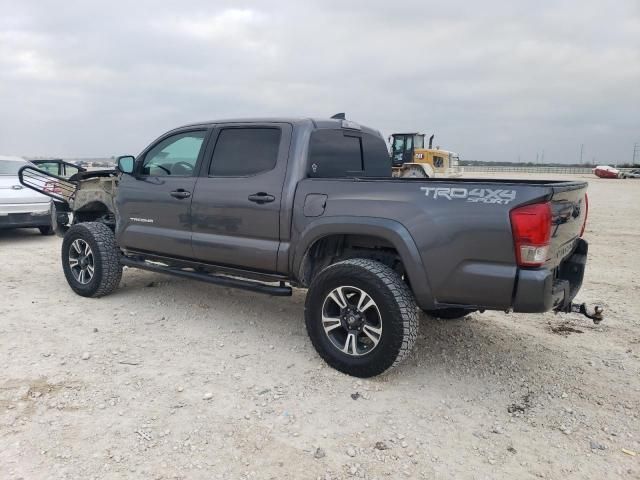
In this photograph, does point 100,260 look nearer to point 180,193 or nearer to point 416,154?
point 180,193

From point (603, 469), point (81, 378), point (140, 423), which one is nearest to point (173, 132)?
point (81, 378)

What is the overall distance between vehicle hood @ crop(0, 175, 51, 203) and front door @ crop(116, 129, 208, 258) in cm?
468

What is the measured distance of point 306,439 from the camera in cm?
290

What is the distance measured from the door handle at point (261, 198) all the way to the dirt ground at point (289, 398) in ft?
4.04

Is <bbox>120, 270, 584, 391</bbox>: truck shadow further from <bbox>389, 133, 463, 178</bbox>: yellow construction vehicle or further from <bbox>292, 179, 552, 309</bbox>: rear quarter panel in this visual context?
<bbox>389, 133, 463, 178</bbox>: yellow construction vehicle

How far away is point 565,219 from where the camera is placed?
10.9 feet

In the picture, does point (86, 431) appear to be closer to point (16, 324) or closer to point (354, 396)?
point (354, 396)

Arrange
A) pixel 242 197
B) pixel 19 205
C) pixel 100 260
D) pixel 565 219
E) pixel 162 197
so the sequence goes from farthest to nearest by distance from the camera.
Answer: pixel 19 205, pixel 100 260, pixel 162 197, pixel 242 197, pixel 565 219

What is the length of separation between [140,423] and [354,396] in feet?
4.49

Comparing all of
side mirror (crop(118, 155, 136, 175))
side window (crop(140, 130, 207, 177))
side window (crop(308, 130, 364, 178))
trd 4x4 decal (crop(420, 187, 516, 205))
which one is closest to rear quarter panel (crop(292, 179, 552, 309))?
trd 4x4 decal (crop(420, 187, 516, 205))

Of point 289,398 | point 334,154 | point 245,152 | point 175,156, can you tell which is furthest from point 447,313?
point 175,156

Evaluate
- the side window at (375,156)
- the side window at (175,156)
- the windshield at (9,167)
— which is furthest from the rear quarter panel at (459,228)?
the windshield at (9,167)

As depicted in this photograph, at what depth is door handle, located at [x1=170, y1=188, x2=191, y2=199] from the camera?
4.70 m

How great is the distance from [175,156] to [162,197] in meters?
0.46
